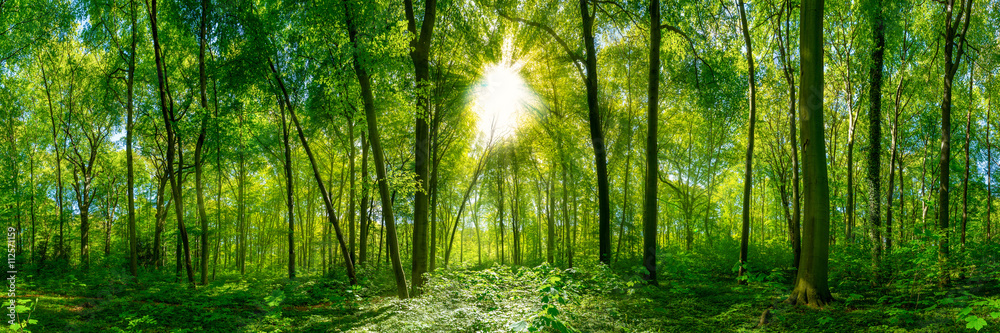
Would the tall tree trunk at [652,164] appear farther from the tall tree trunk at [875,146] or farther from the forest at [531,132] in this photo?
the tall tree trunk at [875,146]

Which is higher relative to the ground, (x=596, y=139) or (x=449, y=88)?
(x=449, y=88)

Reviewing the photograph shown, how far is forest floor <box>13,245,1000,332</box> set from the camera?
4.78 m

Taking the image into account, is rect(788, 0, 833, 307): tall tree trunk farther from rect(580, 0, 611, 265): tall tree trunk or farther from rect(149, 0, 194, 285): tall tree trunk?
rect(149, 0, 194, 285): tall tree trunk

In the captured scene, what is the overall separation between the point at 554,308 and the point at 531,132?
1518 centimetres

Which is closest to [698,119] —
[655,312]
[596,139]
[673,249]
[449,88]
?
[673,249]

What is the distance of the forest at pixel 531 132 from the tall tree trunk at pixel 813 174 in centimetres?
3

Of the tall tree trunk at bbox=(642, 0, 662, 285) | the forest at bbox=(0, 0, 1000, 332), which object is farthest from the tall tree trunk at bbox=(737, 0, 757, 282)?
the tall tree trunk at bbox=(642, 0, 662, 285)

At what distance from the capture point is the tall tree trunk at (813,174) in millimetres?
5961

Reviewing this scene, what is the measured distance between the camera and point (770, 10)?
10477 mm

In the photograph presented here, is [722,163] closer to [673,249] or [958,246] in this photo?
[673,249]

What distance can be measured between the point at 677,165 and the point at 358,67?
1656 cm

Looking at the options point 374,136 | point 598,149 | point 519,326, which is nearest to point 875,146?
point 598,149

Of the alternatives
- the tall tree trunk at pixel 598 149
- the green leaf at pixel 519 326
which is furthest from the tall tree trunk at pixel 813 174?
the green leaf at pixel 519 326

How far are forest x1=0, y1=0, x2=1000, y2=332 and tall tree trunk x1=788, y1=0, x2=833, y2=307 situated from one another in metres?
0.03
